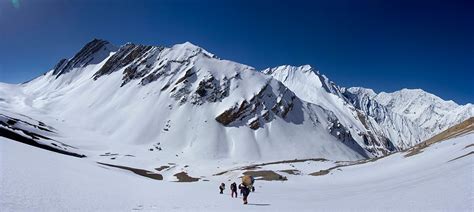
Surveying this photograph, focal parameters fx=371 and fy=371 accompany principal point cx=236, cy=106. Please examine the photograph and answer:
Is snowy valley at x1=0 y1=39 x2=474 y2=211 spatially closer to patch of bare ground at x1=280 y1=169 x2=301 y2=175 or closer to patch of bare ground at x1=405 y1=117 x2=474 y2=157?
patch of bare ground at x1=280 y1=169 x2=301 y2=175

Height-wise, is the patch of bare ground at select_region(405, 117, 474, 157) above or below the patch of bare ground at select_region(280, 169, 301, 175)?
above

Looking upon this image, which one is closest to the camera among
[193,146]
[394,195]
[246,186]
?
[394,195]

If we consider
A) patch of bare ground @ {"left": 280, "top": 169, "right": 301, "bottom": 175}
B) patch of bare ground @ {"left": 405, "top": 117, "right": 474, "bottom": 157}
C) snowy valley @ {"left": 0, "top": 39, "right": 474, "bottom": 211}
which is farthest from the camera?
patch of bare ground @ {"left": 280, "top": 169, "right": 301, "bottom": 175}

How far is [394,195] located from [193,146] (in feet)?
518

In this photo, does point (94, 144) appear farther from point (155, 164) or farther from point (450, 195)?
point (450, 195)

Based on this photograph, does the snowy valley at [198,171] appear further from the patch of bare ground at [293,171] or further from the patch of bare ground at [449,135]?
the patch of bare ground at [449,135]

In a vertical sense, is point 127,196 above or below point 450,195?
above

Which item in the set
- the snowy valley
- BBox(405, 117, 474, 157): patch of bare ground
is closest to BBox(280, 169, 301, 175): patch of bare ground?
the snowy valley

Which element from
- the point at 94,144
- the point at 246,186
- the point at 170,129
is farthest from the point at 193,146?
the point at 246,186

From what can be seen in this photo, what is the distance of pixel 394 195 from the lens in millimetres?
29156

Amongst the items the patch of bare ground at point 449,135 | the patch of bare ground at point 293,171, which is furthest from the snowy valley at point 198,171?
the patch of bare ground at point 449,135

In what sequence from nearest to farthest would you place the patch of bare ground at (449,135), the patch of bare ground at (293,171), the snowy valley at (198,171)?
the snowy valley at (198,171)
the patch of bare ground at (449,135)
the patch of bare ground at (293,171)

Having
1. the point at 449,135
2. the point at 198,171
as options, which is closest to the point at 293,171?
the point at 449,135

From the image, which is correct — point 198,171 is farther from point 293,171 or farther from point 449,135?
point 449,135
